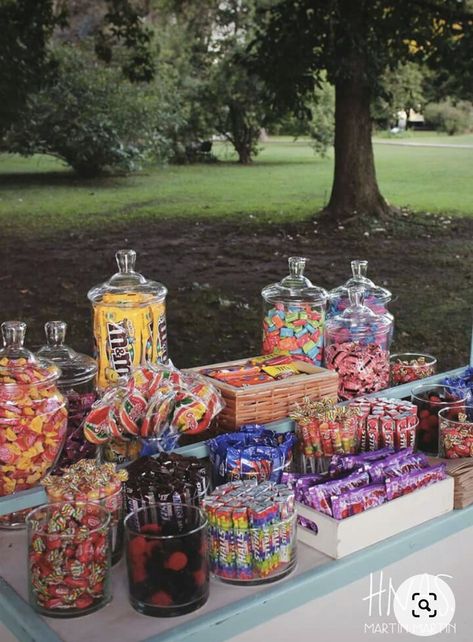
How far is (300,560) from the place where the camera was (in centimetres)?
113

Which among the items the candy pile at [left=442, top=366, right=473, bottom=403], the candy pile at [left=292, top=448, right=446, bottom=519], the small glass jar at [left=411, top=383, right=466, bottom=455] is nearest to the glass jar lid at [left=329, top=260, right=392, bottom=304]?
Answer: the candy pile at [left=442, top=366, right=473, bottom=403]

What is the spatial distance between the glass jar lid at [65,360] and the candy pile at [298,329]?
1.34 ft

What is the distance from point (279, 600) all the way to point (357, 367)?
699 millimetres

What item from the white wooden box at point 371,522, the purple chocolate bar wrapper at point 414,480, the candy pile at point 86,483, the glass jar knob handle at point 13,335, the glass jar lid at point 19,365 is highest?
the glass jar knob handle at point 13,335

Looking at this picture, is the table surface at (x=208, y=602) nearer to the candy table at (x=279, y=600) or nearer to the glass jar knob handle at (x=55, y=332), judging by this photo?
the candy table at (x=279, y=600)

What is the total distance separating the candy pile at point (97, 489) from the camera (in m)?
1.09

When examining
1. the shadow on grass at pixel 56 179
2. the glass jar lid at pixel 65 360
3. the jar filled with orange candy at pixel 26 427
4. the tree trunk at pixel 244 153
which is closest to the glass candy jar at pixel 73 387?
the glass jar lid at pixel 65 360

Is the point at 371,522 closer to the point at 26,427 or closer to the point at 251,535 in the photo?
the point at 251,535

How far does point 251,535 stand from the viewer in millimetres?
1060

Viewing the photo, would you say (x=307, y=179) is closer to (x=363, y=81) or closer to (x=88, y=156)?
(x=363, y=81)

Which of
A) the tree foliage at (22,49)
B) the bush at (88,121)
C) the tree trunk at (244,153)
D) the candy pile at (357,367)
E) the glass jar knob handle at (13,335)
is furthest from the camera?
the tree trunk at (244,153)

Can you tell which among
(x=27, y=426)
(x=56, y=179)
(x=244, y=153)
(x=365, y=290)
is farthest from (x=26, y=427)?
(x=244, y=153)

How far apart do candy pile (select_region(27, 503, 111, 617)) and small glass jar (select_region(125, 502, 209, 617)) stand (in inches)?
1.4

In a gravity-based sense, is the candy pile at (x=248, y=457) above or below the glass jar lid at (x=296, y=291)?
below
